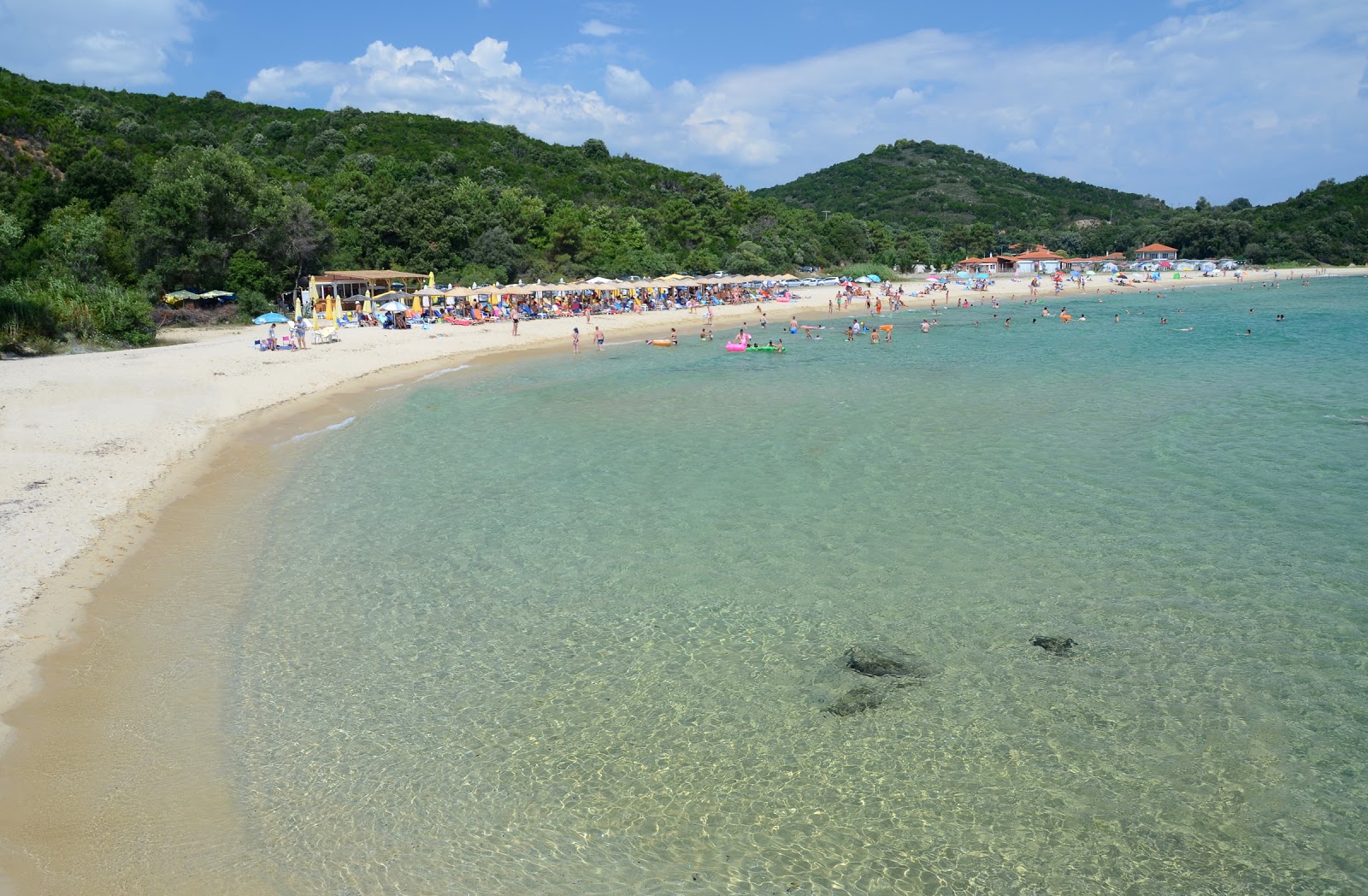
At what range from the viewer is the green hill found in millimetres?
132375

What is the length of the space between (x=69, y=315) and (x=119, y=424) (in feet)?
41.5

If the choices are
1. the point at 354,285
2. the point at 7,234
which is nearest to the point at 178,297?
the point at 354,285

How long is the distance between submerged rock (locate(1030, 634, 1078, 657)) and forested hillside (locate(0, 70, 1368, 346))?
26.4 m

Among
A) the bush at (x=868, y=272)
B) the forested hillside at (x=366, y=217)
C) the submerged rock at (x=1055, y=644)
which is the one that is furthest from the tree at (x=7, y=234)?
the bush at (x=868, y=272)

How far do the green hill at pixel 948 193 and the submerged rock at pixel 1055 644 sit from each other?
120 m

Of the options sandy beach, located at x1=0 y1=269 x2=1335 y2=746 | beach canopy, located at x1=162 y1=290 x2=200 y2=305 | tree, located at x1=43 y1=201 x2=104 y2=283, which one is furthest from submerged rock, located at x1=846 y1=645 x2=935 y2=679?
beach canopy, located at x1=162 y1=290 x2=200 y2=305

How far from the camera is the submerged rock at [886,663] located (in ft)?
25.8

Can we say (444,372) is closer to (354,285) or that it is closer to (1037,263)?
(354,285)

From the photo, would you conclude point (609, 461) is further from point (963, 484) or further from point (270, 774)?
point (270, 774)

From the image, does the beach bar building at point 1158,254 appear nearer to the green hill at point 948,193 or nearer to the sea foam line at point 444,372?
the green hill at point 948,193

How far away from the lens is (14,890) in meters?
5.03

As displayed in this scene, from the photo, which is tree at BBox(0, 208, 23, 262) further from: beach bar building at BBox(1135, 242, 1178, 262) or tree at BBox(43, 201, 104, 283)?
beach bar building at BBox(1135, 242, 1178, 262)

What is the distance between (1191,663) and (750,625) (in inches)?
155

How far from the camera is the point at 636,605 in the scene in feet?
31.1
